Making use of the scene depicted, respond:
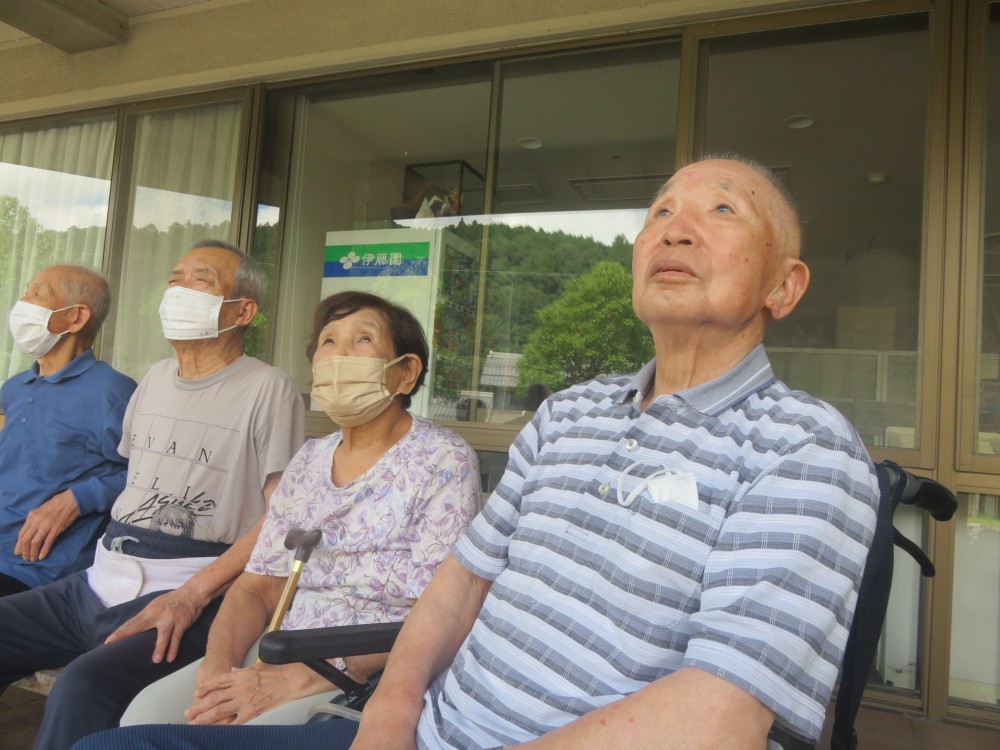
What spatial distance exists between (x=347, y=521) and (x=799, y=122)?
3131 mm

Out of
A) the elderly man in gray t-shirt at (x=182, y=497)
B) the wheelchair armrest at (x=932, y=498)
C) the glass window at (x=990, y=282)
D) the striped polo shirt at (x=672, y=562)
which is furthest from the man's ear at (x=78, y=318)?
the glass window at (x=990, y=282)

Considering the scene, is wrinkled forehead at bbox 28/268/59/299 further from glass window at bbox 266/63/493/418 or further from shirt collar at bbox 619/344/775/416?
shirt collar at bbox 619/344/775/416

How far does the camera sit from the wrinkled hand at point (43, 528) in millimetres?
2533

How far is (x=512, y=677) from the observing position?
4.10 feet

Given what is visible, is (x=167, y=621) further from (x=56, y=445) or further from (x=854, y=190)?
(x=854, y=190)

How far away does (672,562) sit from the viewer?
116 cm

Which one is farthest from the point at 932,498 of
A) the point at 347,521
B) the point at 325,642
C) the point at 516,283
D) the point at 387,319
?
the point at 516,283

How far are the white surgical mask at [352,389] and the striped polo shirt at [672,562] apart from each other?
2.34 ft

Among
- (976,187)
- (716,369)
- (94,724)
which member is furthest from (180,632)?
(976,187)

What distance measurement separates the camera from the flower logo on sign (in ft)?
15.3

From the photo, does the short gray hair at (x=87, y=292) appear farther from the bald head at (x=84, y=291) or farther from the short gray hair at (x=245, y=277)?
the short gray hair at (x=245, y=277)

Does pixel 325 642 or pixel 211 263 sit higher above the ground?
pixel 211 263

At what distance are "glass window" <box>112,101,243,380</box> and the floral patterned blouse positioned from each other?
3.35 metres

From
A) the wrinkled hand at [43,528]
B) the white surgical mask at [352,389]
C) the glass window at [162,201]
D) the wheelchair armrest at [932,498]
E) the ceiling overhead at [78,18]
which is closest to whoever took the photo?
the wheelchair armrest at [932,498]
